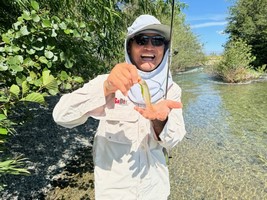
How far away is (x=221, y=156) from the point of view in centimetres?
851

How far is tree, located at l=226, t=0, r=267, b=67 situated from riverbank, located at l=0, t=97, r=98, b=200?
113 feet

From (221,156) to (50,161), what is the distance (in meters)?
4.95

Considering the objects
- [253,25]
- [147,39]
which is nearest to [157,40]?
[147,39]

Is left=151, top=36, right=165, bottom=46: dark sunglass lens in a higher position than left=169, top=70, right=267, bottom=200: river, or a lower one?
higher

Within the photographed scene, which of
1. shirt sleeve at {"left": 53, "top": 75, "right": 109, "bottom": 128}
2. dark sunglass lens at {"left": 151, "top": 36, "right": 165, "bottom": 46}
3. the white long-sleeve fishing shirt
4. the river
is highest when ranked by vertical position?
dark sunglass lens at {"left": 151, "top": 36, "right": 165, "bottom": 46}

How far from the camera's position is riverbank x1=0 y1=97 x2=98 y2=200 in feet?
17.5

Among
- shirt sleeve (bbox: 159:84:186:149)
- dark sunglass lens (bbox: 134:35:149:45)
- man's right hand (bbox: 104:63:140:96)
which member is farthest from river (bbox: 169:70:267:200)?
man's right hand (bbox: 104:63:140:96)

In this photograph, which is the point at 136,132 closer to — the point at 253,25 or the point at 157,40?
the point at 157,40

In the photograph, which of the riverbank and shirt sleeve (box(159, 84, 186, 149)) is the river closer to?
the riverbank

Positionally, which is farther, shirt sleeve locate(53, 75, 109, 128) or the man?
the man

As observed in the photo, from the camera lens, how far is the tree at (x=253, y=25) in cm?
3734

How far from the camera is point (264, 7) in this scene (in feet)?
124

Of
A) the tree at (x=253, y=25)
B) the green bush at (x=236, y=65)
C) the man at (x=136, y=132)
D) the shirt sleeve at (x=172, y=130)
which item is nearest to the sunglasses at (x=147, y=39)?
the man at (x=136, y=132)

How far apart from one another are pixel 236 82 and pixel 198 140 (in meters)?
19.8
